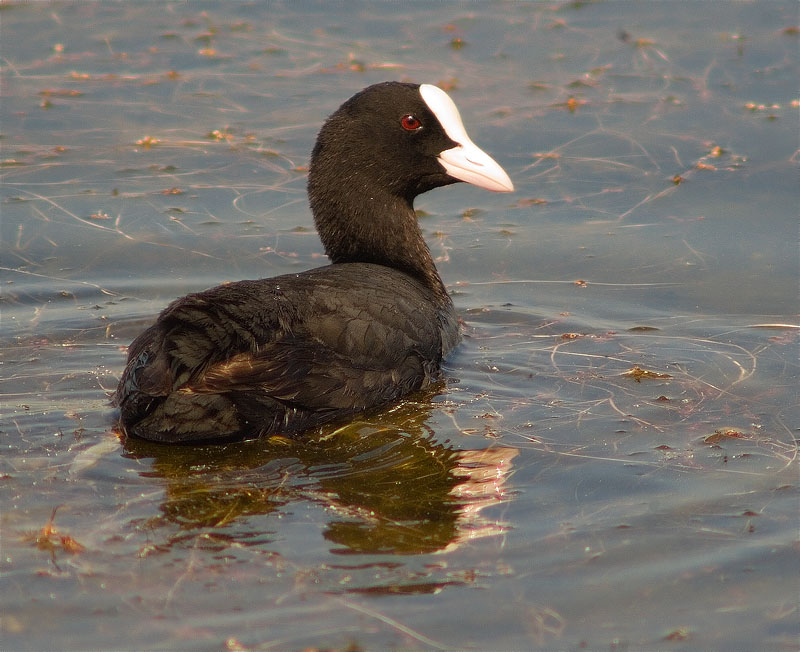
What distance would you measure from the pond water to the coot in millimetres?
178

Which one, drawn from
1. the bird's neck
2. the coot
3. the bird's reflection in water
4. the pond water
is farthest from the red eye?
the bird's reflection in water

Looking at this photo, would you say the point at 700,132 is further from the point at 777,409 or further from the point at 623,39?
the point at 777,409

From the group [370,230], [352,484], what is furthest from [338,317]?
[370,230]

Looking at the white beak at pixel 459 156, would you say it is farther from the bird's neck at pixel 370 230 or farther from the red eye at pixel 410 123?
the bird's neck at pixel 370 230

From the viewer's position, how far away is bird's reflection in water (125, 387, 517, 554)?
4.22 meters

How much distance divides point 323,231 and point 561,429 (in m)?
1.83

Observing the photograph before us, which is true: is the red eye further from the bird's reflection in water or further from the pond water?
the bird's reflection in water

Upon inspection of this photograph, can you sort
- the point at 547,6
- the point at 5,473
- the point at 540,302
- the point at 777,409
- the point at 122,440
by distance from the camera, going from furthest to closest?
the point at 547,6 → the point at 540,302 → the point at 777,409 → the point at 122,440 → the point at 5,473

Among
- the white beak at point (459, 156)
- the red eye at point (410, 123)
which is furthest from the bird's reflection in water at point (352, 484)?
the red eye at point (410, 123)

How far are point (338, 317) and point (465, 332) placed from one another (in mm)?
1417

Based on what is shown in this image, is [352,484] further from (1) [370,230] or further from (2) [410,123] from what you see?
(2) [410,123]

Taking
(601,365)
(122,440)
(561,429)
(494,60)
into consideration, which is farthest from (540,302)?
(494,60)

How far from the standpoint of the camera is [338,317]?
514 centimetres

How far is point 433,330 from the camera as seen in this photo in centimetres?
576
